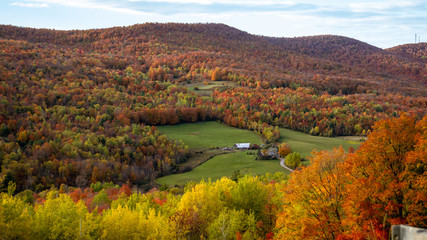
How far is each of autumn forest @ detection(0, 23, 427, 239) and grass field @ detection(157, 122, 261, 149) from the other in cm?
436

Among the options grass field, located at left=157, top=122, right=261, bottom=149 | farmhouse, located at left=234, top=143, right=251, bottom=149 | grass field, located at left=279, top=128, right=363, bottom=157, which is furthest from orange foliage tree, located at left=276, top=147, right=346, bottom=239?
grass field, located at left=157, top=122, right=261, bottom=149

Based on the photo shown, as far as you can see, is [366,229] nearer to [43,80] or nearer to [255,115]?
[255,115]

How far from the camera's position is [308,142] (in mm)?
118312

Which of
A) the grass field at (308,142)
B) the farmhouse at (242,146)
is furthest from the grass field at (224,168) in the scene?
the grass field at (308,142)

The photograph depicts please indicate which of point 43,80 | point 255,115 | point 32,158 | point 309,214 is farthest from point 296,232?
point 43,80

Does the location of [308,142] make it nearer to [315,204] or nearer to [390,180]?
[315,204]

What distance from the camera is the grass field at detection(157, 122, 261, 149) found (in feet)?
375

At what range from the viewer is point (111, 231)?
111 feet

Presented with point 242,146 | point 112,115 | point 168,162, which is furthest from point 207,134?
point 112,115

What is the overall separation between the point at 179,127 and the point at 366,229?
113 metres

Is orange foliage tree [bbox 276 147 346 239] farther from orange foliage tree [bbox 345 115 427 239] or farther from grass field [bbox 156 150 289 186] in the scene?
grass field [bbox 156 150 289 186]

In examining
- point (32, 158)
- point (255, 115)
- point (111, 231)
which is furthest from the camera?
point (255, 115)

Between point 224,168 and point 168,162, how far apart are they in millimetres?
16884

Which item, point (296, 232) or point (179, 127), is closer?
point (296, 232)
